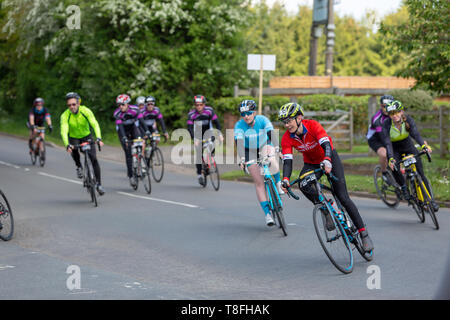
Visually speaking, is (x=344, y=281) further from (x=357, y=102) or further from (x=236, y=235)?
(x=357, y=102)

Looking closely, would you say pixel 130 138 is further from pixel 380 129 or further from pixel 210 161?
pixel 380 129

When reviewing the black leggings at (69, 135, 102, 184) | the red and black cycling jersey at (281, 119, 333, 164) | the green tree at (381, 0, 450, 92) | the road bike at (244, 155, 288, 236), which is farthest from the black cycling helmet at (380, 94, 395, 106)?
the black leggings at (69, 135, 102, 184)

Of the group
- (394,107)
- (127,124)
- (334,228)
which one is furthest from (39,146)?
(334,228)

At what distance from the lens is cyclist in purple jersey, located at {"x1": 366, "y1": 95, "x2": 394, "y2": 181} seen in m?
10.8

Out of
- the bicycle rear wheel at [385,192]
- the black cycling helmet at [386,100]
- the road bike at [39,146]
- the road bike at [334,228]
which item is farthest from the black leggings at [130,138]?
the road bike at [334,228]

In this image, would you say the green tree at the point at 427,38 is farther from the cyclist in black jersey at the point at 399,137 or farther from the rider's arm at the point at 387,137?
the rider's arm at the point at 387,137

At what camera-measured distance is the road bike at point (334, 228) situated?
7.36 m

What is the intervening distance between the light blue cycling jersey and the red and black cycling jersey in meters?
2.32

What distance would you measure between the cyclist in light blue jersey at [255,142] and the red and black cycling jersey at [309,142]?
6.69ft

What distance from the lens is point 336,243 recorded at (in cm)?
746

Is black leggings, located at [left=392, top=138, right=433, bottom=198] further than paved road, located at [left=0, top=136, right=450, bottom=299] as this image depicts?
Yes

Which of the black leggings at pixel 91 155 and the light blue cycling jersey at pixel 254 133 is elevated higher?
the light blue cycling jersey at pixel 254 133

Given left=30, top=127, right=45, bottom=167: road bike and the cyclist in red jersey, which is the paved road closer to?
the cyclist in red jersey
